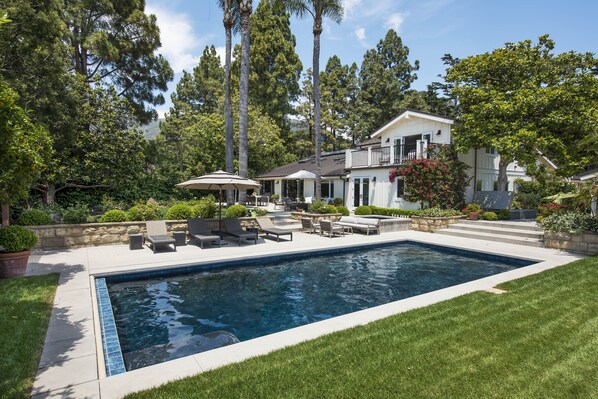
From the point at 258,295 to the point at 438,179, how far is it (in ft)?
48.5

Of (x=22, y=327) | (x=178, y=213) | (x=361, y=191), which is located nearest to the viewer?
(x=22, y=327)

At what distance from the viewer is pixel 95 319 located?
210 inches

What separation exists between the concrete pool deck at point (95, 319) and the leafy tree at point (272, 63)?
27389mm

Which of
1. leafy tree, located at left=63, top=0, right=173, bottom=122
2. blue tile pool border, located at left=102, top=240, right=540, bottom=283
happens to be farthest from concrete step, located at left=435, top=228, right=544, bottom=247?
leafy tree, located at left=63, top=0, right=173, bottom=122

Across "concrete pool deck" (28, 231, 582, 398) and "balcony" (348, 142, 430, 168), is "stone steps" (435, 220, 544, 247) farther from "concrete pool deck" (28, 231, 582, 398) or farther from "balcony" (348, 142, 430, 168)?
"balcony" (348, 142, 430, 168)

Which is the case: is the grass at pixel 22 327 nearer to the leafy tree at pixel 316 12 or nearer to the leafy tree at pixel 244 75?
the leafy tree at pixel 244 75

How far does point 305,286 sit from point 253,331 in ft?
9.00

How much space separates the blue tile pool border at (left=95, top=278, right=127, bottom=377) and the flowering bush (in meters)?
16.7

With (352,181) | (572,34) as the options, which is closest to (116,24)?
(352,181)

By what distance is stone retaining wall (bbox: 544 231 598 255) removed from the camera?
434 inches

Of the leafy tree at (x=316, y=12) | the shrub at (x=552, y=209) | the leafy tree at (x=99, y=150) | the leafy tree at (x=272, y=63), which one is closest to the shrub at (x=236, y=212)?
the leafy tree at (x=316, y=12)

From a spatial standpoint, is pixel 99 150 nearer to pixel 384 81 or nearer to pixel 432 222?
pixel 432 222

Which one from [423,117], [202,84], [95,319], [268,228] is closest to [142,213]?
[268,228]

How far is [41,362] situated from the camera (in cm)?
396
